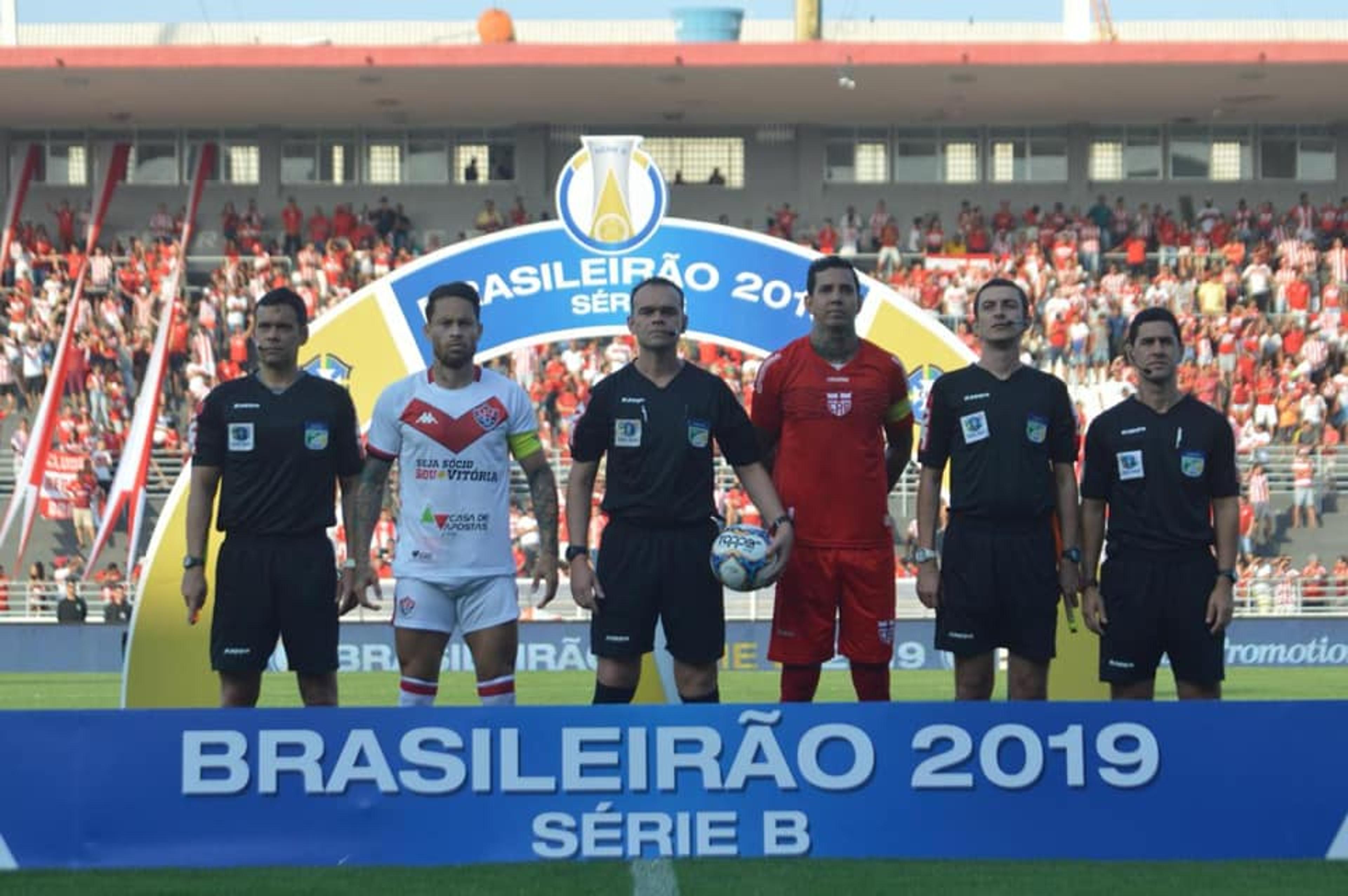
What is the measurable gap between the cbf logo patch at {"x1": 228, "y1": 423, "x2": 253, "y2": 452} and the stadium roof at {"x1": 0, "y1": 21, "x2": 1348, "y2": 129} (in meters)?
24.0

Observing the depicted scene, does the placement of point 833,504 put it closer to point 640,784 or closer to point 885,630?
point 885,630

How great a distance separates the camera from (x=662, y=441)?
833 cm

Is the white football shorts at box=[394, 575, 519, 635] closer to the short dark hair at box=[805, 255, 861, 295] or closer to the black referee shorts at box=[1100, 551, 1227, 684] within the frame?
the short dark hair at box=[805, 255, 861, 295]

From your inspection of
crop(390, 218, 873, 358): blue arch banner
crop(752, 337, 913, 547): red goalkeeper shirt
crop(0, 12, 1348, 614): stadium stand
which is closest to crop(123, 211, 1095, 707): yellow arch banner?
crop(390, 218, 873, 358): blue arch banner

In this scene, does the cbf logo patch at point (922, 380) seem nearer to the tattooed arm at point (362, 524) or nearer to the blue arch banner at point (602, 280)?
the blue arch banner at point (602, 280)

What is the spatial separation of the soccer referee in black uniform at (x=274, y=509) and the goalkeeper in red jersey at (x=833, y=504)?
1667mm

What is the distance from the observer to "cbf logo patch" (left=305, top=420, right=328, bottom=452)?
8.45m

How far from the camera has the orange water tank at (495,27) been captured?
34.1 m

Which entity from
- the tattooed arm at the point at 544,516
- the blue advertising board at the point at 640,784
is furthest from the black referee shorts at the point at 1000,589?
the tattooed arm at the point at 544,516

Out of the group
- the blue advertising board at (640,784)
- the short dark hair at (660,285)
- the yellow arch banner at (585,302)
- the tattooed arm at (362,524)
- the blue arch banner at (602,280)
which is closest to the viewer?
the blue advertising board at (640,784)

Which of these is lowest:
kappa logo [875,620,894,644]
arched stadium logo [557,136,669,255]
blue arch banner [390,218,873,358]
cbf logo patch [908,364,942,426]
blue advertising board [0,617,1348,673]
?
blue advertising board [0,617,1348,673]

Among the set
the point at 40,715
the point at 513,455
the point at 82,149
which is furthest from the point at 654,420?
the point at 82,149

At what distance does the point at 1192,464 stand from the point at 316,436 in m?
3.19

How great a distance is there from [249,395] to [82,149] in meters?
28.4
